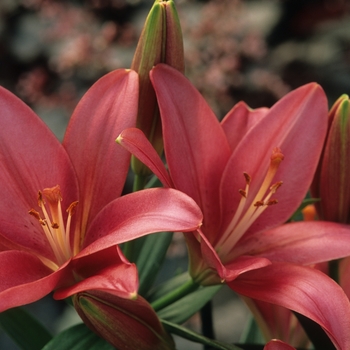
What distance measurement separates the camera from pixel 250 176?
545mm

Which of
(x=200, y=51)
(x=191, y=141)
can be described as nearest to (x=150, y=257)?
(x=191, y=141)

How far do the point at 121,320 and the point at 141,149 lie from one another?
0.12 metres

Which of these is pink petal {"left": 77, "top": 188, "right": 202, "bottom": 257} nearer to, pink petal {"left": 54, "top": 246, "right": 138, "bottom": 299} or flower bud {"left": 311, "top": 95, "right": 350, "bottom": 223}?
pink petal {"left": 54, "top": 246, "right": 138, "bottom": 299}

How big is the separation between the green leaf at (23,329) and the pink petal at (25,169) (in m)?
0.06

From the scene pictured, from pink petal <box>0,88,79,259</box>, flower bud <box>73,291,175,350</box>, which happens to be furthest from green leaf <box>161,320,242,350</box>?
pink petal <box>0,88,79,259</box>

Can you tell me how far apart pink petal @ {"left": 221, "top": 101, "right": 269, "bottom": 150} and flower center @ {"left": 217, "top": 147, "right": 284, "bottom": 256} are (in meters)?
0.06

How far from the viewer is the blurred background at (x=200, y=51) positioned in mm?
1417

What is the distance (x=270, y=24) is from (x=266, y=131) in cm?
118

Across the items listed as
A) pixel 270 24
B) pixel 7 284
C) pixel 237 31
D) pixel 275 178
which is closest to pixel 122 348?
pixel 7 284

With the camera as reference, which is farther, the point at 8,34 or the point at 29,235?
the point at 8,34

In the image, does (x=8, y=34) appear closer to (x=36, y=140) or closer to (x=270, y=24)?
(x=270, y=24)

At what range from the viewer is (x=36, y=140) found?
0.49m

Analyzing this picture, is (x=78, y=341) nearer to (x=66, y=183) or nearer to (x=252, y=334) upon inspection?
(x=66, y=183)

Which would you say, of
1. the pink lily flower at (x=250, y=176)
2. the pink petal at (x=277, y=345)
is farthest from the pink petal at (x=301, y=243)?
the pink petal at (x=277, y=345)
